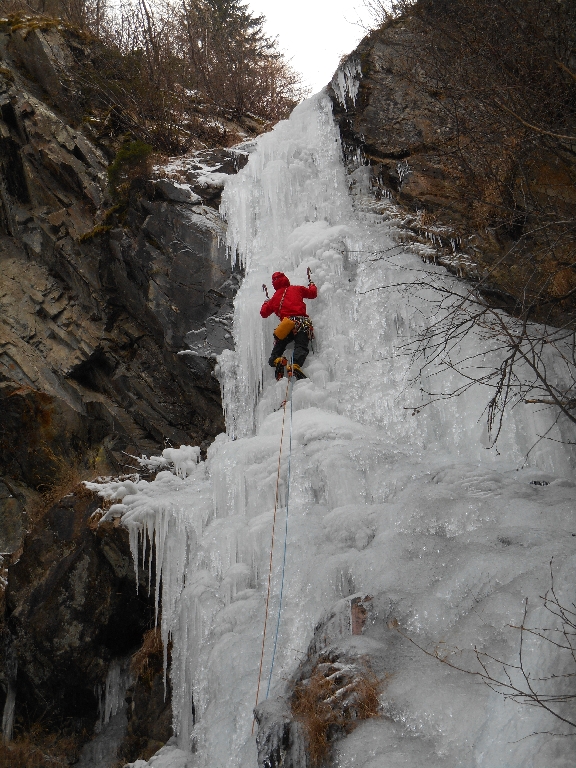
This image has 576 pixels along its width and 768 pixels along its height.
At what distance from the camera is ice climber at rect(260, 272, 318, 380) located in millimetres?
6148

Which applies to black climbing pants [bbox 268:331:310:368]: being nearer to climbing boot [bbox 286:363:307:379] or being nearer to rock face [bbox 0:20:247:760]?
climbing boot [bbox 286:363:307:379]

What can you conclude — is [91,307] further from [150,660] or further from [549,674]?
[549,674]

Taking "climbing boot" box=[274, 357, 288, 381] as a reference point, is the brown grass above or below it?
below

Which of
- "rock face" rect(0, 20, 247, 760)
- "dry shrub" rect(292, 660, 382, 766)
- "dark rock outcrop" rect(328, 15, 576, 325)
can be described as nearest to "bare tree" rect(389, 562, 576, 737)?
"dry shrub" rect(292, 660, 382, 766)

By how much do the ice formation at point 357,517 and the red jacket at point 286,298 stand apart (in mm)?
263

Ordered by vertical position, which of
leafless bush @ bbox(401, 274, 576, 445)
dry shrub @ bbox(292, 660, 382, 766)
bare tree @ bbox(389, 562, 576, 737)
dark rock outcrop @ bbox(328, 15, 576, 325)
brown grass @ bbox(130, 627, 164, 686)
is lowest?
brown grass @ bbox(130, 627, 164, 686)

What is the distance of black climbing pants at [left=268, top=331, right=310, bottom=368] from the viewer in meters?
6.20

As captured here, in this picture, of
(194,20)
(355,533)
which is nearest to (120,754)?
(355,533)

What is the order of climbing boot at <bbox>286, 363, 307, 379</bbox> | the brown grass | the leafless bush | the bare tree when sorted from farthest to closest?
1. climbing boot at <bbox>286, 363, 307, 379</bbox>
2. the brown grass
3. the leafless bush
4. the bare tree

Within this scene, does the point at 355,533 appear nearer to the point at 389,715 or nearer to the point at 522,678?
the point at 389,715

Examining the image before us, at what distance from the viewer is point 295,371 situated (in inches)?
241

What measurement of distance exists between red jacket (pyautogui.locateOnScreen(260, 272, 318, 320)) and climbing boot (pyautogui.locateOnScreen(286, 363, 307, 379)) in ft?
1.77

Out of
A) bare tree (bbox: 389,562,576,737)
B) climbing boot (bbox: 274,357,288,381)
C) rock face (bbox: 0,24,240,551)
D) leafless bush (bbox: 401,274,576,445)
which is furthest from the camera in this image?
rock face (bbox: 0,24,240,551)

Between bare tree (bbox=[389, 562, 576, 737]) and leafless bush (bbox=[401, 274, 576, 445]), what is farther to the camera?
leafless bush (bbox=[401, 274, 576, 445])
